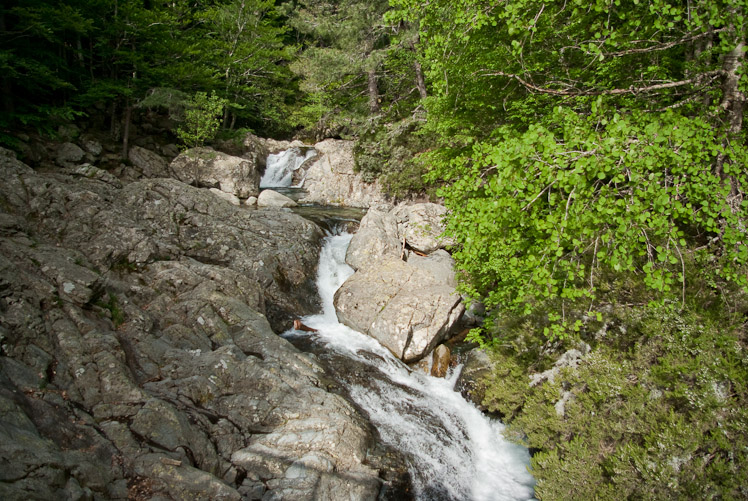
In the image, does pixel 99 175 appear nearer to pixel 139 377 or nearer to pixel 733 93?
pixel 139 377

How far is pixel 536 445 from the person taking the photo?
17.9 ft

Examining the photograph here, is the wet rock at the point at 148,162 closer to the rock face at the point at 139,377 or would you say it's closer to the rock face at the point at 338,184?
the rock face at the point at 338,184

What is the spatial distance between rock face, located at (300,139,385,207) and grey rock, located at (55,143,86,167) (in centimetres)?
969

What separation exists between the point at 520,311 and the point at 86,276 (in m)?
7.84

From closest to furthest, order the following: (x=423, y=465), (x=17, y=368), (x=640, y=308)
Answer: (x=17, y=368), (x=640, y=308), (x=423, y=465)

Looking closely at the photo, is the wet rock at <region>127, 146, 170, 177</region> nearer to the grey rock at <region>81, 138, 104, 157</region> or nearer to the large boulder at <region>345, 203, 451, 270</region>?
the grey rock at <region>81, 138, 104, 157</region>

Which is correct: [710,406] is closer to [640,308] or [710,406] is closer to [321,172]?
[640,308]

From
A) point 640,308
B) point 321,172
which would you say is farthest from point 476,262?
point 321,172

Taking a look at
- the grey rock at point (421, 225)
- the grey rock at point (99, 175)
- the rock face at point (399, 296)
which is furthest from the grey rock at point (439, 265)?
the grey rock at point (99, 175)

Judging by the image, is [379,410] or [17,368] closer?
[17,368]

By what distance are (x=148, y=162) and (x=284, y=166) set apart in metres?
7.79

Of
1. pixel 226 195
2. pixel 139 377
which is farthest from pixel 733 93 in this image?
pixel 226 195

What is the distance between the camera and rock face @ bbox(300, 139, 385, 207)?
20016mm

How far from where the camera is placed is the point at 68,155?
15203 millimetres
